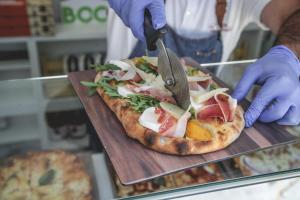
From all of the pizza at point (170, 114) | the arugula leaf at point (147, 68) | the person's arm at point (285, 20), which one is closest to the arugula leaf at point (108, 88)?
the pizza at point (170, 114)

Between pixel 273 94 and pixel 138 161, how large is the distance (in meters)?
0.36

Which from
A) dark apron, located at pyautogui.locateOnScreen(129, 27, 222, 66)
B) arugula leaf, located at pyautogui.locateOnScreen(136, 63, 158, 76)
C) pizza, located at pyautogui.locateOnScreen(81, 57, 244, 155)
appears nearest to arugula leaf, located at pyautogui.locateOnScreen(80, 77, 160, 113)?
pizza, located at pyautogui.locateOnScreen(81, 57, 244, 155)

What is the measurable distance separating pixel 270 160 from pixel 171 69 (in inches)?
10.9

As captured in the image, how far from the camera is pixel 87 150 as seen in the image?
25.4 inches

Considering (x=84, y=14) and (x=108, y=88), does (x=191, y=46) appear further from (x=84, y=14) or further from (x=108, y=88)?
(x=84, y=14)

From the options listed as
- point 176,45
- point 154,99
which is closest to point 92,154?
point 154,99

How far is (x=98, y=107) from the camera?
798 millimetres

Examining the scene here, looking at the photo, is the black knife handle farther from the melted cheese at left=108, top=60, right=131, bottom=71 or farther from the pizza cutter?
the melted cheese at left=108, top=60, right=131, bottom=71

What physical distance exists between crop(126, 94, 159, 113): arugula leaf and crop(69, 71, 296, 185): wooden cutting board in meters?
0.05

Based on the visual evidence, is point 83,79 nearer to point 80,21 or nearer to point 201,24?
point 201,24

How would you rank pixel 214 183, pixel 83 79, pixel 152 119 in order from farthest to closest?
pixel 83 79, pixel 152 119, pixel 214 183

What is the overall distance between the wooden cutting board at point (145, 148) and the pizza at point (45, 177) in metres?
0.07

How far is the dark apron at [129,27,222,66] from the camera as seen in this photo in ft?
3.81

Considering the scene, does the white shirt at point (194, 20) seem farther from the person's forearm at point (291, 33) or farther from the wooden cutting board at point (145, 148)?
the wooden cutting board at point (145, 148)
